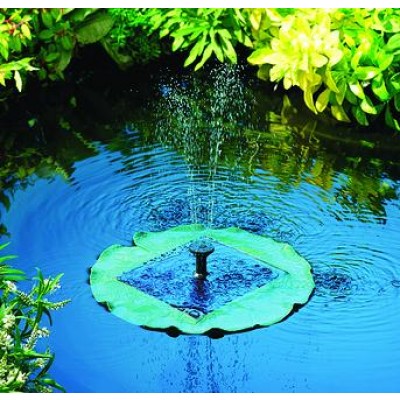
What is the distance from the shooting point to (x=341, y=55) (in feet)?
20.1

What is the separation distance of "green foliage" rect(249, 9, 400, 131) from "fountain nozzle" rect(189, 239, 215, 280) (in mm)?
2085

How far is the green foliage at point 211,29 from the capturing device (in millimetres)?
7039

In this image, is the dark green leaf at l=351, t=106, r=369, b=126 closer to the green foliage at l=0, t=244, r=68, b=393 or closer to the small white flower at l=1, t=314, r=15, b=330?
the green foliage at l=0, t=244, r=68, b=393

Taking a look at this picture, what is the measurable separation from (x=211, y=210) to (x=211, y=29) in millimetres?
2235

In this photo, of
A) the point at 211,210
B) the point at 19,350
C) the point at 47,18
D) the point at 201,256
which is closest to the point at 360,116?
the point at 211,210

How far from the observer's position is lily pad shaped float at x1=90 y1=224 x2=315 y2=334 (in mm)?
4297

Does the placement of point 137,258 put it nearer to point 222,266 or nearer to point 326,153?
point 222,266

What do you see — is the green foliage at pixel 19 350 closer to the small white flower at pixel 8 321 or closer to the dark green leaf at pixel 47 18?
the small white flower at pixel 8 321

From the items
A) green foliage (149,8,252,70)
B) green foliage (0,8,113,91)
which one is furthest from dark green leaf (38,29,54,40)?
green foliage (149,8,252,70)

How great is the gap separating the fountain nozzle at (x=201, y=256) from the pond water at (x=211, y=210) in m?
0.52

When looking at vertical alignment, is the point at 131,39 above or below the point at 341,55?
below

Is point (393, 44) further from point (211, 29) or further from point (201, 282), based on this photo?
point (201, 282)

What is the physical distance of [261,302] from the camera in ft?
14.5
